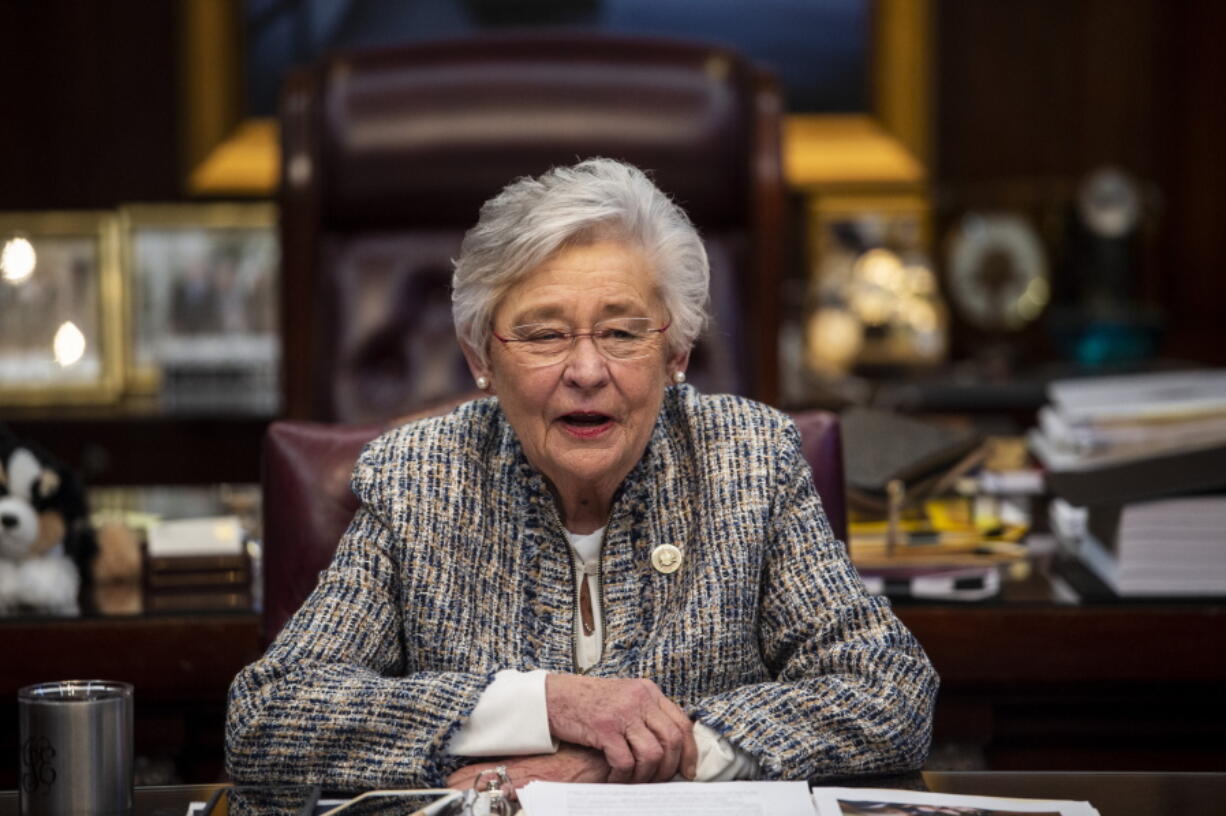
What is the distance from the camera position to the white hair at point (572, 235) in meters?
1.55

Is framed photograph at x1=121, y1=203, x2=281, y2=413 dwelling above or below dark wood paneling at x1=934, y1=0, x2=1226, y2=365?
below

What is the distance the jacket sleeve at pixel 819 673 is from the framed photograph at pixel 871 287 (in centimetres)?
241

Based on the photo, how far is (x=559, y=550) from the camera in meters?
1.63

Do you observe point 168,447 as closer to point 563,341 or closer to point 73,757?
point 563,341

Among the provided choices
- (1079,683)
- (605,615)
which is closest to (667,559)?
(605,615)

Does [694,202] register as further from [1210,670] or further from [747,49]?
[747,49]

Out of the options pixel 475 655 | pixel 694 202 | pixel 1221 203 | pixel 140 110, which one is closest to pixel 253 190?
pixel 140 110

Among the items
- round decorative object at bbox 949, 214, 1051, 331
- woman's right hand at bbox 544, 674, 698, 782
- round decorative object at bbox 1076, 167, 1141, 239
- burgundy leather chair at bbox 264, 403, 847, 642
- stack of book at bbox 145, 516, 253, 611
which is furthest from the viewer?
round decorative object at bbox 949, 214, 1051, 331

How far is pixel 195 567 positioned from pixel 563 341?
2.55 ft

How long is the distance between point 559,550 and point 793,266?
2.71 meters

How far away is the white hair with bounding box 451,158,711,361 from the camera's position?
1554mm

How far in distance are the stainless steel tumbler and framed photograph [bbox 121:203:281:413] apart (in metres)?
2.87

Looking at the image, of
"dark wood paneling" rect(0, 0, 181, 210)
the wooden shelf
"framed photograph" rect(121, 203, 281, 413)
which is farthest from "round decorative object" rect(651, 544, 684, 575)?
"dark wood paneling" rect(0, 0, 181, 210)

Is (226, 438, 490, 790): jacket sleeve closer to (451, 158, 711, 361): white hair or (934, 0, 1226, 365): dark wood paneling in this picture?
(451, 158, 711, 361): white hair
